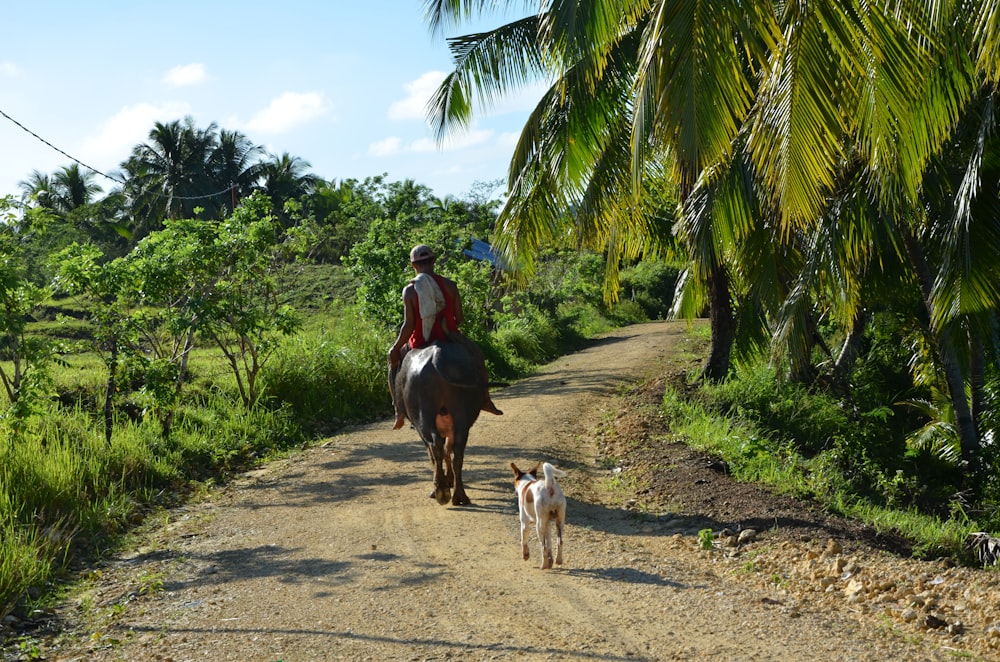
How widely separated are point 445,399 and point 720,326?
7.55 metres

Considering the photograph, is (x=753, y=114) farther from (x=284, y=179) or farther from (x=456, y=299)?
(x=284, y=179)

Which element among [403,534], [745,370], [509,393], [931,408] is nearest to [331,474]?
[403,534]

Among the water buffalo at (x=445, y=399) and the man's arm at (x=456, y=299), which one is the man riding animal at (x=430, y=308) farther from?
the water buffalo at (x=445, y=399)

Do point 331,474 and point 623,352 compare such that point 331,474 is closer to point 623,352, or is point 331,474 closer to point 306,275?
point 623,352

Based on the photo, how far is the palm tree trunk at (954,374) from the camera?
33.1ft

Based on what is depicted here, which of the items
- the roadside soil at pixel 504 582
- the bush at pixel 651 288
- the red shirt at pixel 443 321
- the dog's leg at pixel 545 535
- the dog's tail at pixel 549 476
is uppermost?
the bush at pixel 651 288

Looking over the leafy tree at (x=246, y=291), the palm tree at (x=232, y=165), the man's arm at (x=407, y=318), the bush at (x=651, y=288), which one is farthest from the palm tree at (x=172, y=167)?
the man's arm at (x=407, y=318)

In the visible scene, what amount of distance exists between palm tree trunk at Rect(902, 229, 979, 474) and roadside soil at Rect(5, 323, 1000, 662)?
299 centimetres

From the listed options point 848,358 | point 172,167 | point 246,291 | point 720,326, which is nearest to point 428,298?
point 246,291

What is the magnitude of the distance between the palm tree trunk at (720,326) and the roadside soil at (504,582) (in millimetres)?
4690

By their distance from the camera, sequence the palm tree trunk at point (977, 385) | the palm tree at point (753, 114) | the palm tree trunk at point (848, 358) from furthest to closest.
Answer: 1. the palm tree trunk at point (848, 358)
2. the palm tree trunk at point (977, 385)
3. the palm tree at point (753, 114)

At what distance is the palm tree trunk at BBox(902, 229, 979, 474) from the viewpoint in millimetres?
10102

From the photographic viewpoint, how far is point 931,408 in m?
13.1

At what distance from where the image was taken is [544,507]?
586 cm
